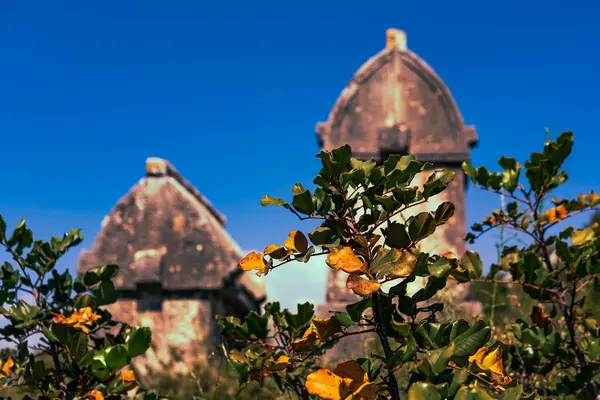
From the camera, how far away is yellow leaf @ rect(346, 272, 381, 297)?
1027mm

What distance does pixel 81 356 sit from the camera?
1.70 meters

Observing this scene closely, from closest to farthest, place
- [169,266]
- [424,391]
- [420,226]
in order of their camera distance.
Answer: [424,391] < [420,226] < [169,266]

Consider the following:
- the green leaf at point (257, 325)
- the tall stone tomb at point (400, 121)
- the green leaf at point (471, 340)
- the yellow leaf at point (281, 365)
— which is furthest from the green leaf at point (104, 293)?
the tall stone tomb at point (400, 121)

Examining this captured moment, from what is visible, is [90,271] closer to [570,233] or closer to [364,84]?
[570,233]

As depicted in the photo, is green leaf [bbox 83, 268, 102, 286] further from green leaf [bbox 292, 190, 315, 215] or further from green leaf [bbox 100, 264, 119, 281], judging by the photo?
green leaf [bbox 292, 190, 315, 215]

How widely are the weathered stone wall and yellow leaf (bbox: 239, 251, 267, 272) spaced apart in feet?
13.1

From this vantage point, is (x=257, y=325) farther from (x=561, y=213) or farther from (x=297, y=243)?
(x=561, y=213)

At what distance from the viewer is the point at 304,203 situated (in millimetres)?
1146

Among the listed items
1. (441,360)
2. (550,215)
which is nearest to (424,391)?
(441,360)

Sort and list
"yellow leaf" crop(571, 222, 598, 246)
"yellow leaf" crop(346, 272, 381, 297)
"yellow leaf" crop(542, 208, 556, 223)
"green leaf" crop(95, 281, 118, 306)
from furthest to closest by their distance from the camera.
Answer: "yellow leaf" crop(542, 208, 556, 223) → "yellow leaf" crop(571, 222, 598, 246) → "green leaf" crop(95, 281, 118, 306) → "yellow leaf" crop(346, 272, 381, 297)

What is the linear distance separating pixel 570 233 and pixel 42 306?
1.82 m

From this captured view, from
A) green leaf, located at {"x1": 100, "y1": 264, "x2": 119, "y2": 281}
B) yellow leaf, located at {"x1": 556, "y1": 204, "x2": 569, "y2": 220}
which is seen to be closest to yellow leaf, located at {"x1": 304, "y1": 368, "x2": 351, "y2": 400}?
green leaf, located at {"x1": 100, "y1": 264, "x2": 119, "y2": 281}

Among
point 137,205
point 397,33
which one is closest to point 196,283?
point 137,205

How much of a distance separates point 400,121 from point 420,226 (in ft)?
15.6
